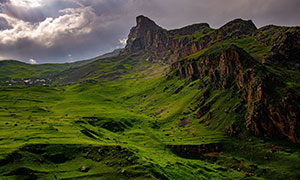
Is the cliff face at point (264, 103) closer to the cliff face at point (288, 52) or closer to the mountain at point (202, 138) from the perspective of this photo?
the mountain at point (202, 138)

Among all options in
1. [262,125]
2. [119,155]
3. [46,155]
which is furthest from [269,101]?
[46,155]

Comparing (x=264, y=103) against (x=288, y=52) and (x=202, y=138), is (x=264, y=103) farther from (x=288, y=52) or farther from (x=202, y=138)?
(x=288, y=52)

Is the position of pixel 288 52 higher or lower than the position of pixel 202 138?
higher

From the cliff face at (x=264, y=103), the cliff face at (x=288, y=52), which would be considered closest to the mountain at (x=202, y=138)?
the cliff face at (x=264, y=103)

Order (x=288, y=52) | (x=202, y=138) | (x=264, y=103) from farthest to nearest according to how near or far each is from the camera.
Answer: (x=288, y=52)
(x=202, y=138)
(x=264, y=103)

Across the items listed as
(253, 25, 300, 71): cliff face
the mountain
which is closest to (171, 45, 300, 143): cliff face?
the mountain

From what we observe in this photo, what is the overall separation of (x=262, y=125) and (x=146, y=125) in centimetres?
9800

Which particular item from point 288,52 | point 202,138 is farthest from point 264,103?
point 288,52

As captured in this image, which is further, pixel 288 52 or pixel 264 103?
pixel 288 52

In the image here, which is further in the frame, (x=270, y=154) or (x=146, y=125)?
(x=146, y=125)

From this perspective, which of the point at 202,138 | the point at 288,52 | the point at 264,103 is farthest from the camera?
the point at 288,52

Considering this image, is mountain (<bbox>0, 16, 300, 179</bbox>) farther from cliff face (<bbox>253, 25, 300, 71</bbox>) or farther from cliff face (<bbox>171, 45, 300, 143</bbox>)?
cliff face (<bbox>253, 25, 300, 71</bbox>)

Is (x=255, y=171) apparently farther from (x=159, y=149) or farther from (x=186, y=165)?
(x=159, y=149)

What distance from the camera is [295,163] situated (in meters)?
84.9
